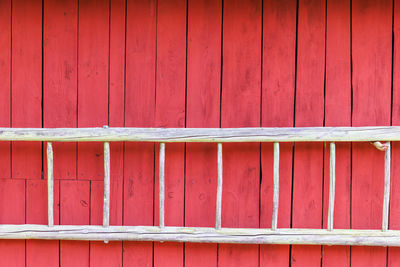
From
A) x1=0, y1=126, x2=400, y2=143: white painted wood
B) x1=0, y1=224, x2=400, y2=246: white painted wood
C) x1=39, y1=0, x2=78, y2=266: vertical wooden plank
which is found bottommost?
x1=0, y1=224, x2=400, y2=246: white painted wood

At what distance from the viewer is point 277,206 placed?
130cm

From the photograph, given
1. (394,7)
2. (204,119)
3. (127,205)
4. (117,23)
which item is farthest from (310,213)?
(117,23)

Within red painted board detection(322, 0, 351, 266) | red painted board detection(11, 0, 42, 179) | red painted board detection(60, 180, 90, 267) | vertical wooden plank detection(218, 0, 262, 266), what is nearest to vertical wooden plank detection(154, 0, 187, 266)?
vertical wooden plank detection(218, 0, 262, 266)

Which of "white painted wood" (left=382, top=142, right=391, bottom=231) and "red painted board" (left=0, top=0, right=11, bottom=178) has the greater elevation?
"red painted board" (left=0, top=0, right=11, bottom=178)

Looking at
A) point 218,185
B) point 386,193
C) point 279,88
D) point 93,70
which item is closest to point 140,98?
point 93,70

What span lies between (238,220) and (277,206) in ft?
0.75

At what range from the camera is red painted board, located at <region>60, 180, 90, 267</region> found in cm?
142

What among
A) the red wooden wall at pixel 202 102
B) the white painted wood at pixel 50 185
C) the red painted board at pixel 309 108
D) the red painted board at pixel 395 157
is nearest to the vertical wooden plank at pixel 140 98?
the red wooden wall at pixel 202 102

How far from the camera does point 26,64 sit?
1416mm

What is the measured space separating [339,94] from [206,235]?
962mm

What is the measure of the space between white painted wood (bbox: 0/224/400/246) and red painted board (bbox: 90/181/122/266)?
68 mm

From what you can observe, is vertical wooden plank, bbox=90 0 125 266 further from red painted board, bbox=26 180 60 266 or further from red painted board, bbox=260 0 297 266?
red painted board, bbox=260 0 297 266

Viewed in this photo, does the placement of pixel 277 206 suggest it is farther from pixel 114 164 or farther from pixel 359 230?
pixel 114 164

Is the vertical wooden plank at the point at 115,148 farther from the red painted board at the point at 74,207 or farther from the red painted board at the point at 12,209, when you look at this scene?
the red painted board at the point at 12,209
